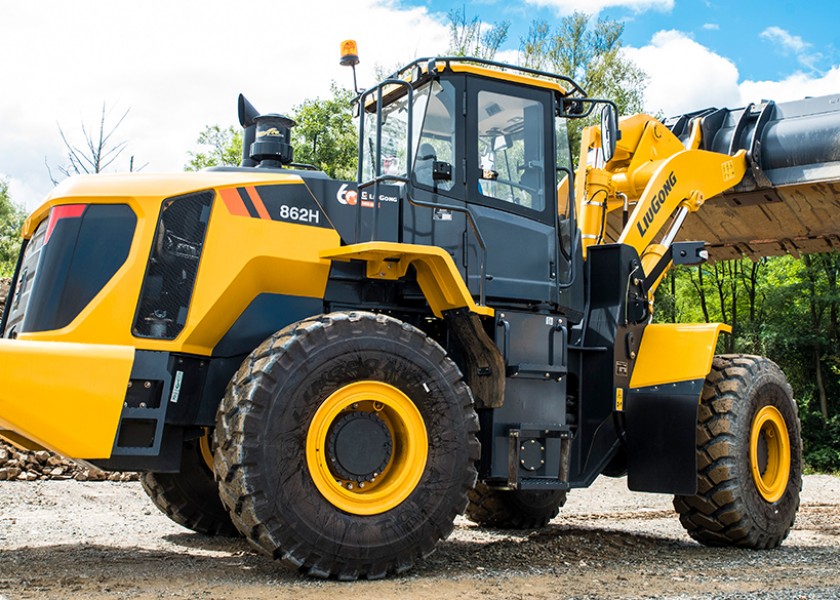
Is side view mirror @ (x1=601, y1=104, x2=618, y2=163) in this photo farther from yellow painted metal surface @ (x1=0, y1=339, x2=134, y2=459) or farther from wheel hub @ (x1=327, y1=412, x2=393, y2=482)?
yellow painted metal surface @ (x1=0, y1=339, x2=134, y2=459)

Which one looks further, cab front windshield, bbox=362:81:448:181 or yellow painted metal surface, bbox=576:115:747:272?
yellow painted metal surface, bbox=576:115:747:272

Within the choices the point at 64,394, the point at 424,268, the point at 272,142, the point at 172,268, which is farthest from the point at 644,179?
the point at 64,394

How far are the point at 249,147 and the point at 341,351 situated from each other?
85.2 inches

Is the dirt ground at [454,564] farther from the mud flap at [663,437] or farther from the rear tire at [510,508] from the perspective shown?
the mud flap at [663,437]

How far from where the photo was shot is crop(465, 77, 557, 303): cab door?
22.7 feet

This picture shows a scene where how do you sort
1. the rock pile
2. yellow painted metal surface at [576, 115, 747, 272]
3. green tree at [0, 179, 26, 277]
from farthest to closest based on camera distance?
1. green tree at [0, 179, 26, 277]
2. the rock pile
3. yellow painted metal surface at [576, 115, 747, 272]

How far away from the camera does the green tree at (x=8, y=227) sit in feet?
138

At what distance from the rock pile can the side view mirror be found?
8064 mm

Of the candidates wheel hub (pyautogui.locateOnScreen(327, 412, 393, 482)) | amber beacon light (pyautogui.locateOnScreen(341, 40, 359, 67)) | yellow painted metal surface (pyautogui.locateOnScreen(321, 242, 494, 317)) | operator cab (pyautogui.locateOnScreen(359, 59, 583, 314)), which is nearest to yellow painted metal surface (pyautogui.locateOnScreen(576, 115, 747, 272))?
operator cab (pyautogui.locateOnScreen(359, 59, 583, 314))

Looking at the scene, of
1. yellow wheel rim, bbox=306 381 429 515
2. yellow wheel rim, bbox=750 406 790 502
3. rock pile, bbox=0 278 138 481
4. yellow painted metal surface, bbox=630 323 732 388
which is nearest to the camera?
yellow wheel rim, bbox=306 381 429 515

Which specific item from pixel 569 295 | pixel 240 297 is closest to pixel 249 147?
pixel 240 297

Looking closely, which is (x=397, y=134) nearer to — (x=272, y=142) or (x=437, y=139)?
(x=437, y=139)

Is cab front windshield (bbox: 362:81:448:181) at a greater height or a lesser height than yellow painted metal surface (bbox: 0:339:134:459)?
greater

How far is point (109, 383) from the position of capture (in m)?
5.43
